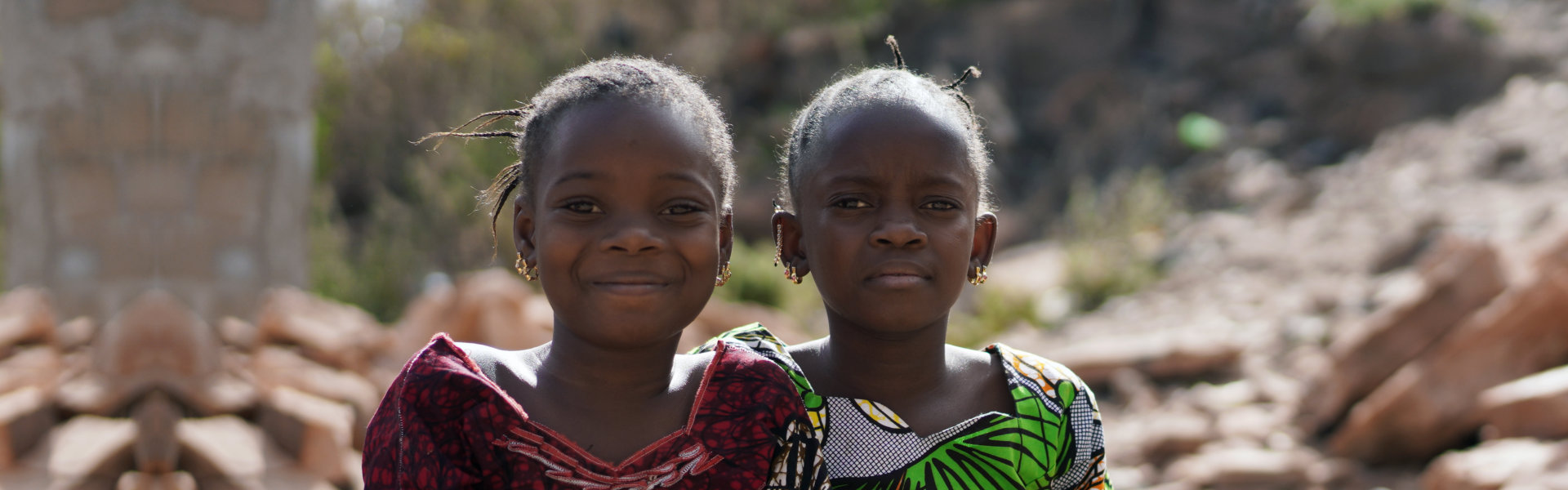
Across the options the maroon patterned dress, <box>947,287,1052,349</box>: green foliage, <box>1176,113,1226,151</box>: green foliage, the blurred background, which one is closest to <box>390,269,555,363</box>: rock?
the blurred background

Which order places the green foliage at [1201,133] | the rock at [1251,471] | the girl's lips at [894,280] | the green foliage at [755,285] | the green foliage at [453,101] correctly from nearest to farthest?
the girl's lips at [894,280], the rock at [1251,471], the green foliage at [755,285], the green foliage at [453,101], the green foliage at [1201,133]

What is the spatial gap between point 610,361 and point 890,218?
54 centimetres

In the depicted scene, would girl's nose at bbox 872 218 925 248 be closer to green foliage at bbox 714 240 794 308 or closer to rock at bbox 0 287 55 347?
rock at bbox 0 287 55 347

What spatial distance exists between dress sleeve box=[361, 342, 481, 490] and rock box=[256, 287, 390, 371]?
11.7ft

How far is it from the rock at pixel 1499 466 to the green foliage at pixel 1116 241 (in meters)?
5.50

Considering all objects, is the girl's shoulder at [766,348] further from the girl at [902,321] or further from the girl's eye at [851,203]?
the girl's eye at [851,203]

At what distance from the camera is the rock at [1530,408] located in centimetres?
A: 488

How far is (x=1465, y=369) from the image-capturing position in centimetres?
542

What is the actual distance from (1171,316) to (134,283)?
24.7ft

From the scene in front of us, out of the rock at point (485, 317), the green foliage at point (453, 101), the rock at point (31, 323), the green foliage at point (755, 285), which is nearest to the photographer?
the rock at point (31, 323)

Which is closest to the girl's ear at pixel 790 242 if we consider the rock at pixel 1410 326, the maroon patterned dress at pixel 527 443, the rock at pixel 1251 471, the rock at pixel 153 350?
the maroon patterned dress at pixel 527 443

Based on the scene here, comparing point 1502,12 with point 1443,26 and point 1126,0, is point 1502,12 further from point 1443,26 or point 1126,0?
point 1126,0

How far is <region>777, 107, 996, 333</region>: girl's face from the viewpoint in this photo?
200 centimetres

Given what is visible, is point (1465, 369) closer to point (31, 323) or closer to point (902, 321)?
point (902, 321)
